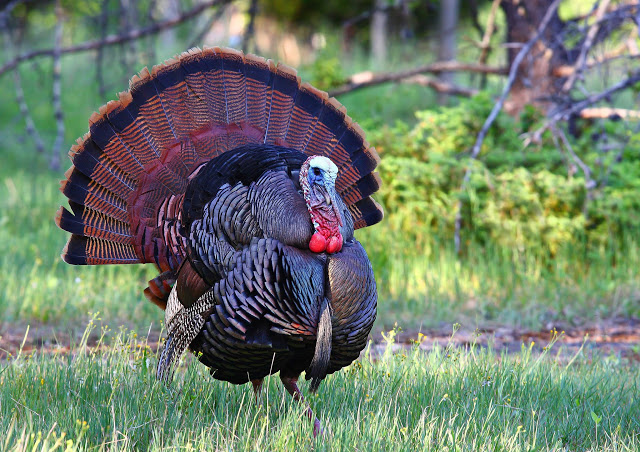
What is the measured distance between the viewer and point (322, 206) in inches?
129

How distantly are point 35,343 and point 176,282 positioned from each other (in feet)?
5.91

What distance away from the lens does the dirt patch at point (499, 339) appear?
511cm

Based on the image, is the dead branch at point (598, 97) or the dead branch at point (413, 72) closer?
the dead branch at point (598, 97)

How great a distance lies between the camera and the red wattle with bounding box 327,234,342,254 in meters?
3.25

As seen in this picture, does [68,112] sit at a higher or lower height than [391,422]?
higher

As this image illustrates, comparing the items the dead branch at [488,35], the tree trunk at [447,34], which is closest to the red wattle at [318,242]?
the dead branch at [488,35]

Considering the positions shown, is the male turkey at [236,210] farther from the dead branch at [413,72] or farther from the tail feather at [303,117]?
the dead branch at [413,72]

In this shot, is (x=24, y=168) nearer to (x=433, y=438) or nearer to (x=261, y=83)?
(x=261, y=83)

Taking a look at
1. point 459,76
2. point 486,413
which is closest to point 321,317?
point 486,413

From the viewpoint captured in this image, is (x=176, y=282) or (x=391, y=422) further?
(x=176, y=282)

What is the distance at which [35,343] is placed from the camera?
515 centimetres

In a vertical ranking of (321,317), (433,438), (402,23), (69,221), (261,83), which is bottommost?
(433,438)

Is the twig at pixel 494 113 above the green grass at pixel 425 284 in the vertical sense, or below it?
above

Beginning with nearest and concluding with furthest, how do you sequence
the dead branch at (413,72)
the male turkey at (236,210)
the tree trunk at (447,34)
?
1. the male turkey at (236,210)
2. the dead branch at (413,72)
3. the tree trunk at (447,34)
